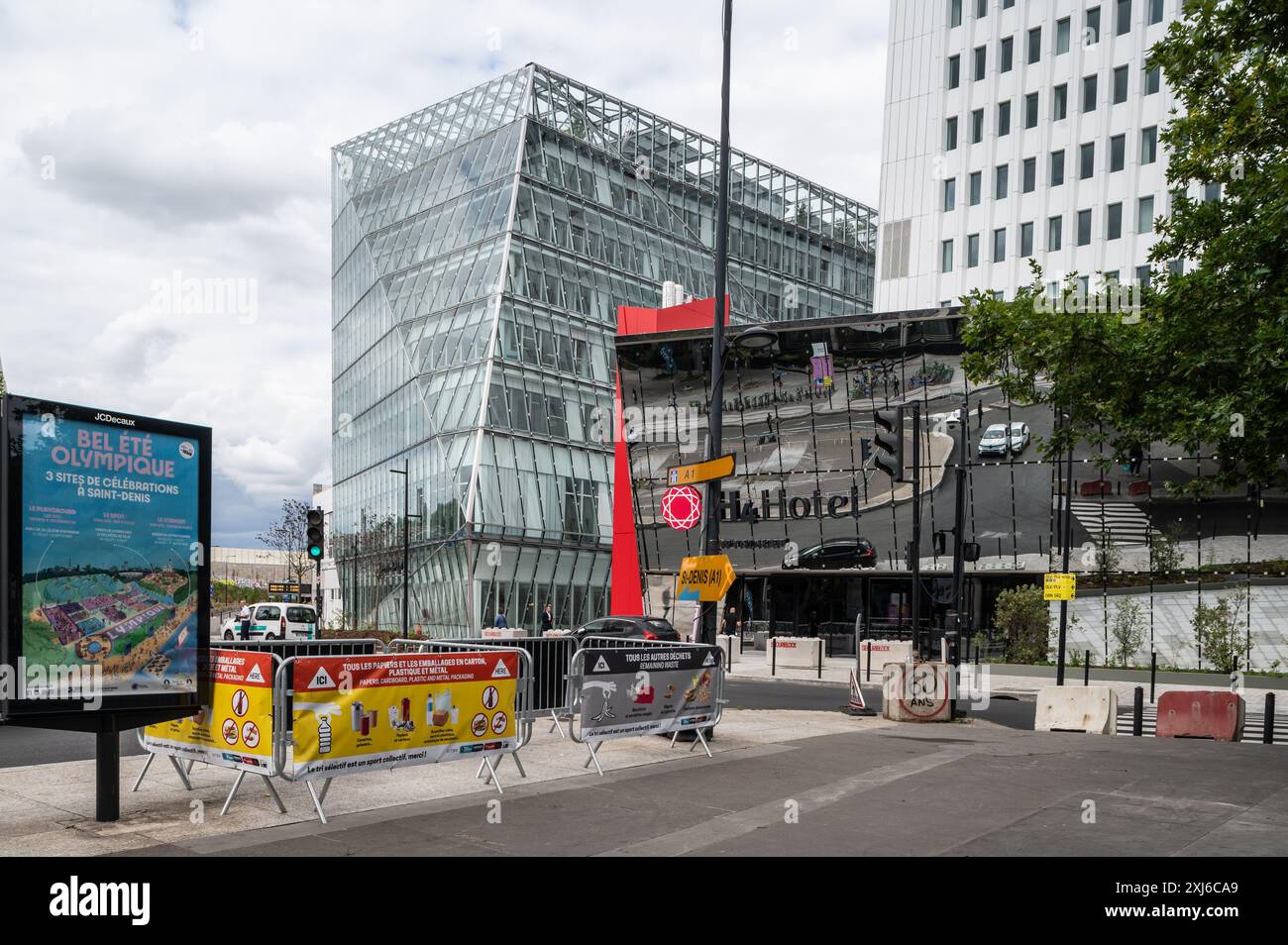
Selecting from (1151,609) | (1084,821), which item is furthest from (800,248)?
(1084,821)

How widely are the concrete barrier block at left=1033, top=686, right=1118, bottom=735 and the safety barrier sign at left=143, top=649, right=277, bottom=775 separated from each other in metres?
13.3

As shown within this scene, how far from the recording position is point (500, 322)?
5259cm

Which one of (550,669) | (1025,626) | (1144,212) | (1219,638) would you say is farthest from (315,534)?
(1144,212)

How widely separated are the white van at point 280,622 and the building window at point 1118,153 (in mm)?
41463

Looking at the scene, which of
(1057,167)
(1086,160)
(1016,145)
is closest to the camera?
(1086,160)

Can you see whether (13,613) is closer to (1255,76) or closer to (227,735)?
(227,735)

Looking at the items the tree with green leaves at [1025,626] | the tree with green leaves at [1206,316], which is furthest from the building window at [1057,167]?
the tree with green leaves at [1206,316]

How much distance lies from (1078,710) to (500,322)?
38625mm

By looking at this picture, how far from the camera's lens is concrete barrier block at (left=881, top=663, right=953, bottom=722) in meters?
18.4

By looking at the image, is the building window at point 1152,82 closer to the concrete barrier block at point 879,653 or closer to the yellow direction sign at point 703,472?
the concrete barrier block at point 879,653

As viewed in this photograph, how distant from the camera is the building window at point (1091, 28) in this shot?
5346 centimetres

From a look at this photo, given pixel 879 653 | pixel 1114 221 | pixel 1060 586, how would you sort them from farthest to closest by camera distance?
pixel 1114 221 → pixel 879 653 → pixel 1060 586

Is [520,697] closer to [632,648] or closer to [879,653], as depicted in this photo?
[632,648]

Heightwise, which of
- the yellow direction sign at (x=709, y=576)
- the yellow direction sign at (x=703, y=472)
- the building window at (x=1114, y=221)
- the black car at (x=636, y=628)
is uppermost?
the building window at (x=1114, y=221)
